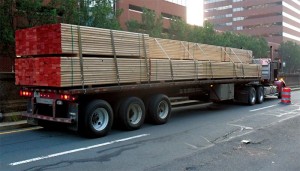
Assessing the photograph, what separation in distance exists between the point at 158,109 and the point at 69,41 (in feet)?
13.0

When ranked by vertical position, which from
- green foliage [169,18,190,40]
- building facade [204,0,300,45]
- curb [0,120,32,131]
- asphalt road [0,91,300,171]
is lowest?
asphalt road [0,91,300,171]

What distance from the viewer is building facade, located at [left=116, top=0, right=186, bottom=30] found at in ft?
144

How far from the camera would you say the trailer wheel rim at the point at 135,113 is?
1050 cm

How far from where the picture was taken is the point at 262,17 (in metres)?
116

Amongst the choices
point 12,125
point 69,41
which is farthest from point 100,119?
point 12,125

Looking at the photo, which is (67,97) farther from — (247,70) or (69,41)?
(247,70)

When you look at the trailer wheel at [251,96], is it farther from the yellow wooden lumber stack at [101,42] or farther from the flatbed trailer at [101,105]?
the yellow wooden lumber stack at [101,42]

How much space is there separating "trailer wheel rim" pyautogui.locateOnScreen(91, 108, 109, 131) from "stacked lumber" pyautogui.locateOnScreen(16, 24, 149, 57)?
1.59 meters

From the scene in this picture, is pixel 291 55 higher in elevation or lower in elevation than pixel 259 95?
higher

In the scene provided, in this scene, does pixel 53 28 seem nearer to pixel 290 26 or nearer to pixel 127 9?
pixel 127 9

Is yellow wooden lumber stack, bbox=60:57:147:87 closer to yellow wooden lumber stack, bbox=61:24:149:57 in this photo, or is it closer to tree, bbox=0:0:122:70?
yellow wooden lumber stack, bbox=61:24:149:57

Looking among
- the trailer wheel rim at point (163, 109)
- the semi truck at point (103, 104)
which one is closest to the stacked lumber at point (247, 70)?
the semi truck at point (103, 104)

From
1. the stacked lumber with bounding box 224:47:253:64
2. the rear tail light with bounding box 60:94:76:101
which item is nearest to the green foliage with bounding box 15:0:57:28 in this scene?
the rear tail light with bounding box 60:94:76:101

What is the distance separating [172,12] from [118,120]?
46.1 m
